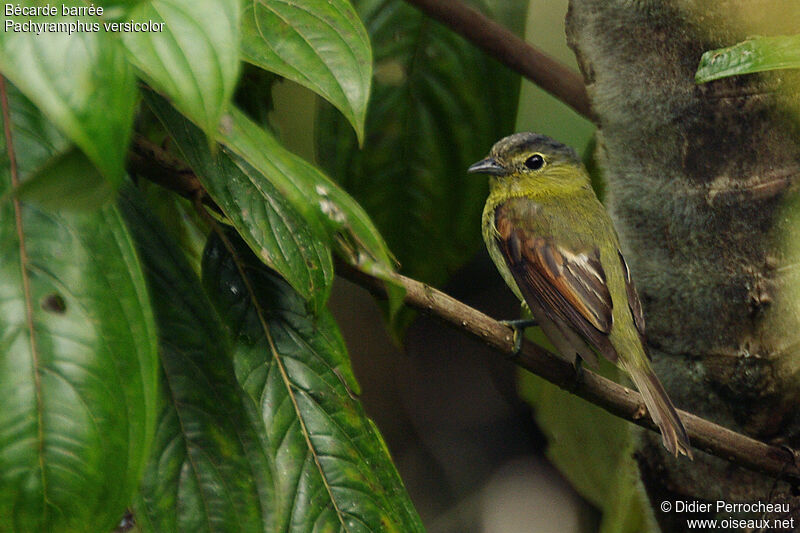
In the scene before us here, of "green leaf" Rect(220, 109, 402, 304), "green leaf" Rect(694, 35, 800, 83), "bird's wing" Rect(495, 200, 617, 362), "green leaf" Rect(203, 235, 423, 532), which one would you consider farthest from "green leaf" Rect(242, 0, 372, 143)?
"bird's wing" Rect(495, 200, 617, 362)

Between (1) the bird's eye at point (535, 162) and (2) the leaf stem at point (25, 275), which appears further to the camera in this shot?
(1) the bird's eye at point (535, 162)

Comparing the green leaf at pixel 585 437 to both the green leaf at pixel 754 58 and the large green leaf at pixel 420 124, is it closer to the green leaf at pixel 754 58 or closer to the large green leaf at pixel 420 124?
the large green leaf at pixel 420 124

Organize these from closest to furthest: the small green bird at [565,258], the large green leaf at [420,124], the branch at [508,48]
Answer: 1. the small green bird at [565,258]
2. the branch at [508,48]
3. the large green leaf at [420,124]

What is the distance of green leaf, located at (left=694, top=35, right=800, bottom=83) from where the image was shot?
1.00m

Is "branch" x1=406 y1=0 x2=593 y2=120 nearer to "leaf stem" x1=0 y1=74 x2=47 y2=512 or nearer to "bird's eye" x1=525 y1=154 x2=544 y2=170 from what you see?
"bird's eye" x1=525 y1=154 x2=544 y2=170

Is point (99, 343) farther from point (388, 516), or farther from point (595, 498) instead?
point (595, 498)

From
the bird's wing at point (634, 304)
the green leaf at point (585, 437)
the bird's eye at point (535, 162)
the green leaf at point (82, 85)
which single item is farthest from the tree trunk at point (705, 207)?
the green leaf at point (82, 85)

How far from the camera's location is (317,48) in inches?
41.4

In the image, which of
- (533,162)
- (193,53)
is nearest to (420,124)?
(533,162)

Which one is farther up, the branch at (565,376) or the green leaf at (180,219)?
the green leaf at (180,219)

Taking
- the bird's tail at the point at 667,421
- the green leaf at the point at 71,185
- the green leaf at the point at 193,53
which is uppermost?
the green leaf at the point at 193,53

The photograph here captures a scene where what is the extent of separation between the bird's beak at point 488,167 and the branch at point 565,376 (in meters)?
0.70

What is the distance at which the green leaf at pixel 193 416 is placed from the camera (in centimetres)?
104

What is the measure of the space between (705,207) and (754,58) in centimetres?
56
